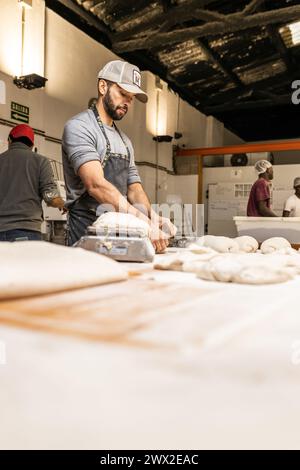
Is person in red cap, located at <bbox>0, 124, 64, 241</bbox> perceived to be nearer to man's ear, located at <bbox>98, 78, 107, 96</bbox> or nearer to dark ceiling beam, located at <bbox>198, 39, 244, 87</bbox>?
man's ear, located at <bbox>98, 78, 107, 96</bbox>

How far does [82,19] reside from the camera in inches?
233

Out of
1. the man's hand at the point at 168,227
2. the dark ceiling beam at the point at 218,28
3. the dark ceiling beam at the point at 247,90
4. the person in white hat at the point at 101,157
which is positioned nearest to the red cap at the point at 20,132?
the person in white hat at the point at 101,157

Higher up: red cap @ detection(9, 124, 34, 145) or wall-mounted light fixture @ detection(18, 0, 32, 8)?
wall-mounted light fixture @ detection(18, 0, 32, 8)

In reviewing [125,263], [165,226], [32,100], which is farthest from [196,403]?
[32,100]

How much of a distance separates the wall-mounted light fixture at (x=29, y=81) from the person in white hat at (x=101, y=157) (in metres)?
2.63

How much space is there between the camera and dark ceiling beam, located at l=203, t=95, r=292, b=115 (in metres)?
8.83

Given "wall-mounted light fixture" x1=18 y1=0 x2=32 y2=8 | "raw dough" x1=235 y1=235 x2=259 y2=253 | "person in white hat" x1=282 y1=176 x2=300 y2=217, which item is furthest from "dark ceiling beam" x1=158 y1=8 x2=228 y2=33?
"raw dough" x1=235 y1=235 x2=259 y2=253

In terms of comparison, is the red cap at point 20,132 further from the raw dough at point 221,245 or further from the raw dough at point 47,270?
the raw dough at point 47,270

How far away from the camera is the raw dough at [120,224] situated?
143 cm

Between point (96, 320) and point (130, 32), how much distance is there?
6.45 meters

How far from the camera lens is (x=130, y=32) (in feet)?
20.4

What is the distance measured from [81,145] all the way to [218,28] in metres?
4.86

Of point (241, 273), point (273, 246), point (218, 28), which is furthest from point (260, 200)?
point (241, 273)

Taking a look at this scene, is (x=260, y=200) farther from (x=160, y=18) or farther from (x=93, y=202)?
(x=93, y=202)
